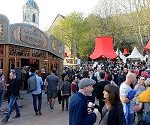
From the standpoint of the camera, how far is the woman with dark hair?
5.11 m

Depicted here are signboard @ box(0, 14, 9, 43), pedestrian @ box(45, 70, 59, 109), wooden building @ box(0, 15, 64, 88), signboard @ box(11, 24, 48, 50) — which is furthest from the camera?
signboard @ box(11, 24, 48, 50)

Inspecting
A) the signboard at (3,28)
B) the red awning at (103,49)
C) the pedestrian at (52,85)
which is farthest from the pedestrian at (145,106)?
the red awning at (103,49)

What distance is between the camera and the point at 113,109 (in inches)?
202

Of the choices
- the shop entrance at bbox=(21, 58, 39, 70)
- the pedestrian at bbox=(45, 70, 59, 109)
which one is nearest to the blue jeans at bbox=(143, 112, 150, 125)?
the pedestrian at bbox=(45, 70, 59, 109)

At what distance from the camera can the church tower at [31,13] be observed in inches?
3617

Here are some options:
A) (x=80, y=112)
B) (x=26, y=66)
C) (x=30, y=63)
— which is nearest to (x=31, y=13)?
(x=30, y=63)

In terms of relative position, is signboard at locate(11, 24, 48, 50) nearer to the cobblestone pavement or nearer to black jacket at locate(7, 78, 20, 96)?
the cobblestone pavement

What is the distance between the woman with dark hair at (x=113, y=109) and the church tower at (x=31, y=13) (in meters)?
87.1

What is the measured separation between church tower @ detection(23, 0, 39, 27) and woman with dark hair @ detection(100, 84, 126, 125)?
87.1m

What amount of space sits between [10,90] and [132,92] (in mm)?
5214

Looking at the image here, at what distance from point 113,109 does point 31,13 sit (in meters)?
89.9

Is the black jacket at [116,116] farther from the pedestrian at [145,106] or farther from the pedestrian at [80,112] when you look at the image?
the pedestrian at [145,106]

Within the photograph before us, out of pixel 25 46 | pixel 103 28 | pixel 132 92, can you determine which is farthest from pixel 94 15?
pixel 132 92

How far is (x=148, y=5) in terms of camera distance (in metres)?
38.7
